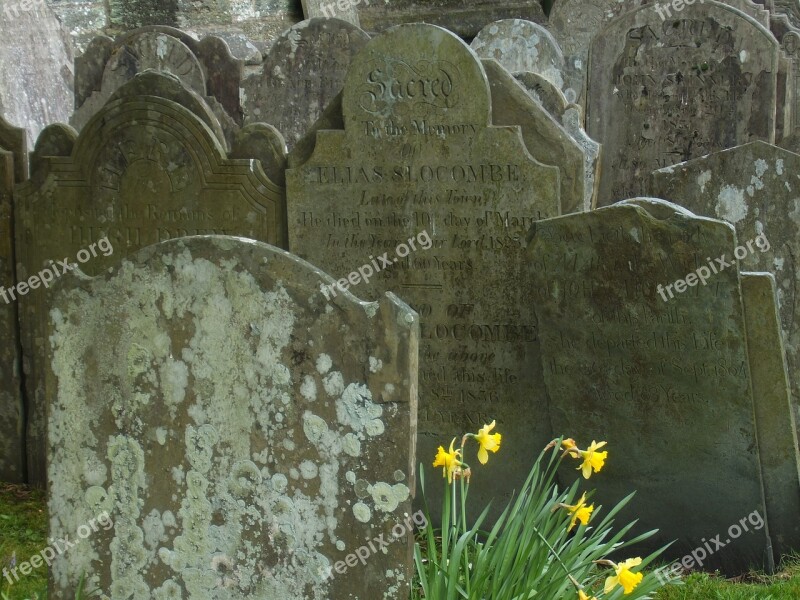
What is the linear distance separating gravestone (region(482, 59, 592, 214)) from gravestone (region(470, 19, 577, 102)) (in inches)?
170

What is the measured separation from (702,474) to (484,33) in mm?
6195

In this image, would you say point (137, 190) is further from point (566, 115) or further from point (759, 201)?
point (759, 201)

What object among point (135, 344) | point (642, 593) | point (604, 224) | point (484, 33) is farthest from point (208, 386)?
point (484, 33)

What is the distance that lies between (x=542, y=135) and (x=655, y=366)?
127 centimetres

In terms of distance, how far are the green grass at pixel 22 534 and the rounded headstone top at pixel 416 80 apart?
8.39 ft

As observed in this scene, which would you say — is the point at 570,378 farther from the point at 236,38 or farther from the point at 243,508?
the point at 236,38

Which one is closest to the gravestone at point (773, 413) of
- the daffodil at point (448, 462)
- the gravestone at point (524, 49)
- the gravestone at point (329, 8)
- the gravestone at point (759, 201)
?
the gravestone at point (759, 201)

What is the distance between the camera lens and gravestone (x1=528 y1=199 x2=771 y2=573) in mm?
4594

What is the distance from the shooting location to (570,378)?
5012 mm

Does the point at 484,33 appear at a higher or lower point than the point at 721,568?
higher

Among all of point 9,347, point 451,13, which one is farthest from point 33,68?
point 451,13

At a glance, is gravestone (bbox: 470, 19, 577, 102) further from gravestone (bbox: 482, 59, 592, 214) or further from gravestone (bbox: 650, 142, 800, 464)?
gravestone (bbox: 482, 59, 592, 214)

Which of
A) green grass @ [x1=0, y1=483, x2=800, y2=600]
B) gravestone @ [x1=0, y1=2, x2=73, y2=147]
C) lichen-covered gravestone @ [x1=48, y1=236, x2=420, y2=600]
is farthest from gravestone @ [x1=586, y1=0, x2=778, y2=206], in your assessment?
lichen-covered gravestone @ [x1=48, y1=236, x2=420, y2=600]

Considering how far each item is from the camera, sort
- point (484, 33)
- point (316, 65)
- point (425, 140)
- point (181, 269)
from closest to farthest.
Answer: point (181, 269) < point (425, 140) < point (316, 65) < point (484, 33)
